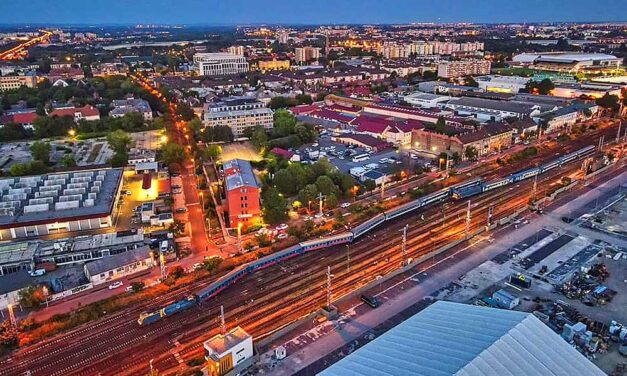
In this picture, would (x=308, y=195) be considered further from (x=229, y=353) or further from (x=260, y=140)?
(x=260, y=140)

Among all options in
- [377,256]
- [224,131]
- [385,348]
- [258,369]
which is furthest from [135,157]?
[385,348]

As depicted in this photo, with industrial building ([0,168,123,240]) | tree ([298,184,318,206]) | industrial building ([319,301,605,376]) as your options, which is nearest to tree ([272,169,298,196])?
tree ([298,184,318,206])

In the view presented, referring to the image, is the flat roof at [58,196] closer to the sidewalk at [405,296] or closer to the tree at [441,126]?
the sidewalk at [405,296]

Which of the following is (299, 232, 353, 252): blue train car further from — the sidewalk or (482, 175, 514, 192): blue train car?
(482, 175, 514, 192): blue train car

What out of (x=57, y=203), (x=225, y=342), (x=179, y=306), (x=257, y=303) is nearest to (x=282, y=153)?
(x=57, y=203)

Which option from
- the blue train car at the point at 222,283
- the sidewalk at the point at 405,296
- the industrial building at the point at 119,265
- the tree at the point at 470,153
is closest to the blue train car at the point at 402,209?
the sidewalk at the point at 405,296

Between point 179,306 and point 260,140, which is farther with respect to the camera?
point 260,140
